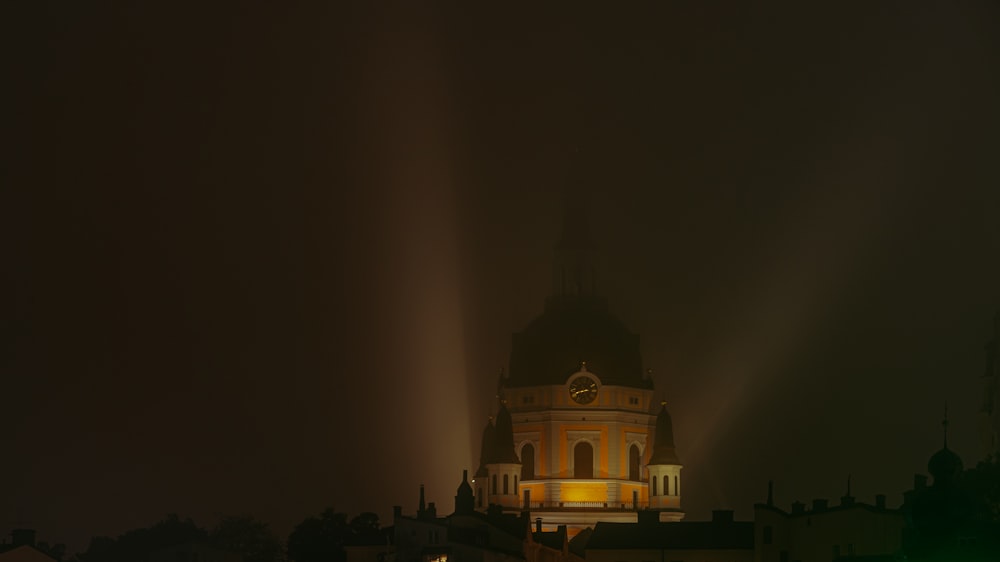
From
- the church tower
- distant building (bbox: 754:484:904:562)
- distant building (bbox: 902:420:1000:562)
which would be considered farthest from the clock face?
distant building (bbox: 902:420:1000:562)

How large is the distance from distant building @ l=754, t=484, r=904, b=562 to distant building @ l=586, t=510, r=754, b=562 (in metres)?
3.77

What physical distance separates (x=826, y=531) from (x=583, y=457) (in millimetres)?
50608

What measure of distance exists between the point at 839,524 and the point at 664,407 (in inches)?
1953

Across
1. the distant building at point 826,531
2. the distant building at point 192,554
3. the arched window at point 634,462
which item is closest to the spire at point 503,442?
the arched window at point 634,462

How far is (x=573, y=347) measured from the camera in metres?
162

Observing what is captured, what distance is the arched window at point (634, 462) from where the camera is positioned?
522 ft

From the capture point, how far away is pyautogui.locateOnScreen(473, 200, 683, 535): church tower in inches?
6142

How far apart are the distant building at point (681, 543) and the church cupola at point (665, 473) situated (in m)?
21.2

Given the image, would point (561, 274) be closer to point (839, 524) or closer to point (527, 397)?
point (527, 397)

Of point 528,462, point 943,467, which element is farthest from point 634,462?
point 943,467

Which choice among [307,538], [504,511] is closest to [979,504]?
[307,538]

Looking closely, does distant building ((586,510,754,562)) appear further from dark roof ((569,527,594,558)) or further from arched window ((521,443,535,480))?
arched window ((521,443,535,480))

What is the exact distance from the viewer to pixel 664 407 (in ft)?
518

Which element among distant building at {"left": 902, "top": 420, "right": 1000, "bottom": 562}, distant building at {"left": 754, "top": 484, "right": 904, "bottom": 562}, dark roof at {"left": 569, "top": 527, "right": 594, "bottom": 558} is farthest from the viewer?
dark roof at {"left": 569, "top": 527, "right": 594, "bottom": 558}
